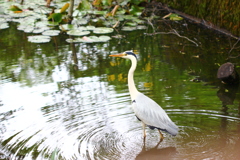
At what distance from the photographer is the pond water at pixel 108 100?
408 cm

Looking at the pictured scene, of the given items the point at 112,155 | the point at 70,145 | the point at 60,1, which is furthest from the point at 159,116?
the point at 60,1

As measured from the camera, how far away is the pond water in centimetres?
408

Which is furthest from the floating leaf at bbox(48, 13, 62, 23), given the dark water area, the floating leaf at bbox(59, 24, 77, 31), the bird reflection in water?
A: the bird reflection in water

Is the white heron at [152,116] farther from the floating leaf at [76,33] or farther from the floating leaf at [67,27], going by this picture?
the floating leaf at [67,27]

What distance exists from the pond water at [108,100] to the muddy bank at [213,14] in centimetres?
62

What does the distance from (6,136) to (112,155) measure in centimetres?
137

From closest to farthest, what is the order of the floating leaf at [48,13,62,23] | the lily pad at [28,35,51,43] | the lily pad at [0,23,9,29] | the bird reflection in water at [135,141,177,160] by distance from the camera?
1. the bird reflection in water at [135,141,177,160]
2. the lily pad at [28,35,51,43]
3. the lily pad at [0,23,9,29]
4. the floating leaf at [48,13,62,23]

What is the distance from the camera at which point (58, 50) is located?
7910 mm

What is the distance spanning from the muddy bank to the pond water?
616 millimetres

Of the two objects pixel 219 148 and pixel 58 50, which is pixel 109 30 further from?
pixel 219 148

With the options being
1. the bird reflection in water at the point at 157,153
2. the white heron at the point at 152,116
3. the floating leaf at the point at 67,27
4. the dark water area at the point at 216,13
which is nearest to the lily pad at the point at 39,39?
the floating leaf at the point at 67,27

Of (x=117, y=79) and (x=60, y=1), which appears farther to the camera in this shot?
(x=60, y=1)

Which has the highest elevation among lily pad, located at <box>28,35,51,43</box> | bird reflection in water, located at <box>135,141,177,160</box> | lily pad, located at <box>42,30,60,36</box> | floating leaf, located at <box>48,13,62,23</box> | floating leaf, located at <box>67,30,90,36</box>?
floating leaf, located at <box>48,13,62,23</box>

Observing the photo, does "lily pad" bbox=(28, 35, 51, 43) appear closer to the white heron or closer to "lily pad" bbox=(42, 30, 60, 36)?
"lily pad" bbox=(42, 30, 60, 36)
